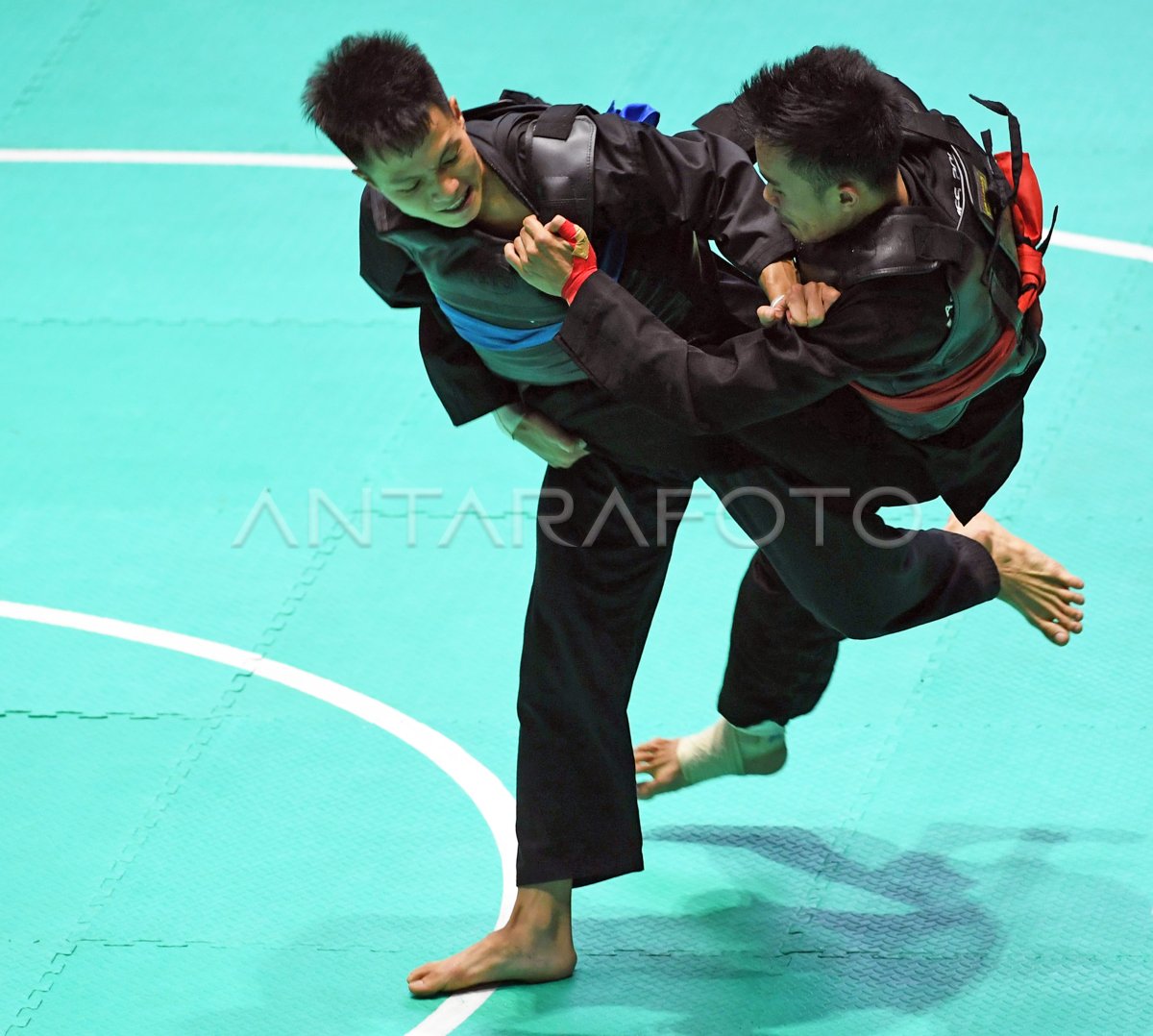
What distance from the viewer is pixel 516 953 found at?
12.4 ft

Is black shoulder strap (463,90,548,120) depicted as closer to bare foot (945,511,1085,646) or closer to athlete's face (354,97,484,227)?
athlete's face (354,97,484,227)

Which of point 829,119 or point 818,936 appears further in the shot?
point 818,936

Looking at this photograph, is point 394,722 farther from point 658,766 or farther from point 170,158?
point 170,158

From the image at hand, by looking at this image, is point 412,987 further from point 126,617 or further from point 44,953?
point 126,617

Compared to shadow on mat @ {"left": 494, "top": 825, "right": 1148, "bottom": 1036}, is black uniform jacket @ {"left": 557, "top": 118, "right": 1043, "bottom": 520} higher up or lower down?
higher up

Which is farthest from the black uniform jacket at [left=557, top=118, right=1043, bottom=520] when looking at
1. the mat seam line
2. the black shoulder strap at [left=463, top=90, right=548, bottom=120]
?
the mat seam line

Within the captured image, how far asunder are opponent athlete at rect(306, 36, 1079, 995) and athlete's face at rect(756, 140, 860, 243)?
0.12 meters

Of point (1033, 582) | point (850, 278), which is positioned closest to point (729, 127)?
point (850, 278)

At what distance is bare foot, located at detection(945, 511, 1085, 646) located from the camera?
13.1 feet

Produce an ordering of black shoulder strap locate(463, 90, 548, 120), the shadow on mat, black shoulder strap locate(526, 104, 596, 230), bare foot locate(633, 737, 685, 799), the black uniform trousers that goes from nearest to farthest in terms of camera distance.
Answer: black shoulder strap locate(526, 104, 596, 230)
black shoulder strap locate(463, 90, 548, 120)
the black uniform trousers
the shadow on mat
bare foot locate(633, 737, 685, 799)

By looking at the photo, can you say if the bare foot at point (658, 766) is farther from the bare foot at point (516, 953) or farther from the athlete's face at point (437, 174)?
the athlete's face at point (437, 174)

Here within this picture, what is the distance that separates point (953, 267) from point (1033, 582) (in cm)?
122

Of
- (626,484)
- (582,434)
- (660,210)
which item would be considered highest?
(660,210)

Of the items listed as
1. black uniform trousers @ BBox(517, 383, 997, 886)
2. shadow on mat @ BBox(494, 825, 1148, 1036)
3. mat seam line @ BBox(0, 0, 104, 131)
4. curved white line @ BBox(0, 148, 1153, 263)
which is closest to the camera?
black uniform trousers @ BBox(517, 383, 997, 886)
